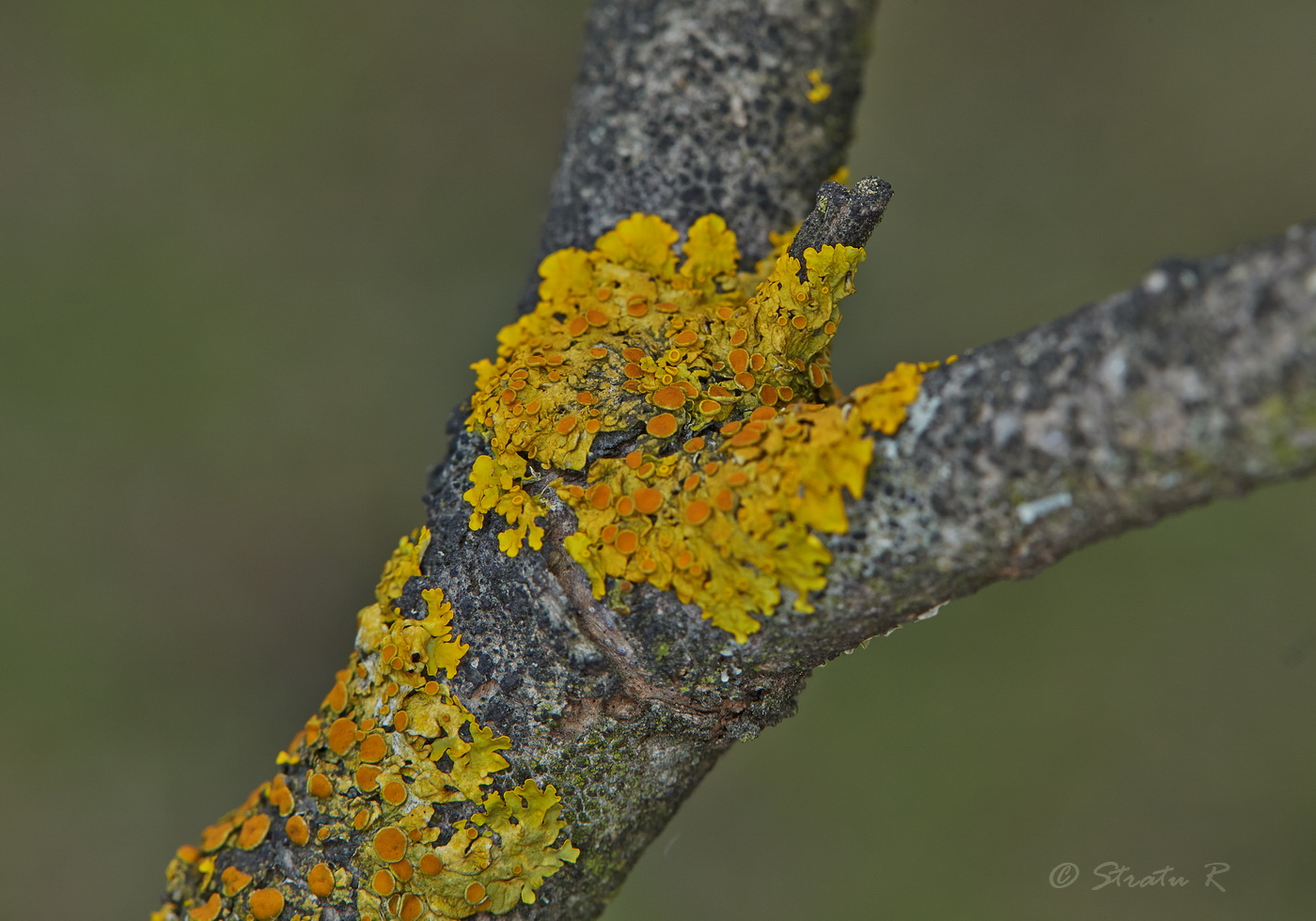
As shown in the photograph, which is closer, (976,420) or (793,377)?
(976,420)

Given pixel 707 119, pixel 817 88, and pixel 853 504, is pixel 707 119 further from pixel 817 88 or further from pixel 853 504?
pixel 853 504

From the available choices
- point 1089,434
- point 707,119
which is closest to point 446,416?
point 707,119

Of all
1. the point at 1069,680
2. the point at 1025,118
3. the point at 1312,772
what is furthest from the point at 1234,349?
the point at 1025,118

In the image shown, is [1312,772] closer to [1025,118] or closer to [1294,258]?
[1025,118]

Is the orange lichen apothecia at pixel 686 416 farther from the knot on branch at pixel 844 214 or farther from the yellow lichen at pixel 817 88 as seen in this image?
the yellow lichen at pixel 817 88

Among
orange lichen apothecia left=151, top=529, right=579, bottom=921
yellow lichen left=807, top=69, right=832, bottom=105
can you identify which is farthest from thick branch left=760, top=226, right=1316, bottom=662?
yellow lichen left=807, top=69, right=832, bottom=105

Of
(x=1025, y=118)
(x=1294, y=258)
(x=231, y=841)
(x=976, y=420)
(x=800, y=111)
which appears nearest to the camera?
(x=1294, y=258)

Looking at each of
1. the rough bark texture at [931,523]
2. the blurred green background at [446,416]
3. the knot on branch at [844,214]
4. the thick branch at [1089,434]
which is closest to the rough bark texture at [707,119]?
the knot on branch at [844,214]
